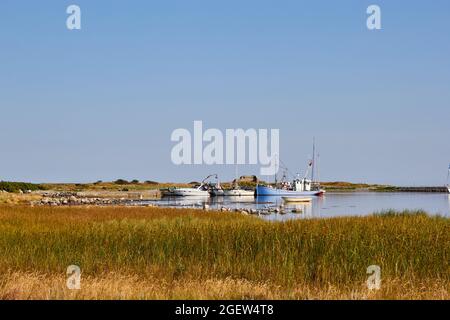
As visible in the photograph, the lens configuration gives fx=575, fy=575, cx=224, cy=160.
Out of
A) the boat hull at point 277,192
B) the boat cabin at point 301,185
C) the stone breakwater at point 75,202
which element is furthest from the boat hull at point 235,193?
the stone breakwater at point 75,202

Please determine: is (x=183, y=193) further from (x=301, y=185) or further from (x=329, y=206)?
(x=329, y=206)

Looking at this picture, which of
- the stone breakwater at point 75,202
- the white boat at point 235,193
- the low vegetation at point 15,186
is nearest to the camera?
the stone breakwater at point 75,202

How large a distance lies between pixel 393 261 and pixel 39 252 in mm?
11646

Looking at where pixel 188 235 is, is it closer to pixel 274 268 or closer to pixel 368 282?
pixel 274 268

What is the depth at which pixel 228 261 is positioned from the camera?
702 inches

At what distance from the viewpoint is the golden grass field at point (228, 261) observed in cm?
1282

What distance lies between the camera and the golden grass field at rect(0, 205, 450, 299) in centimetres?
1282

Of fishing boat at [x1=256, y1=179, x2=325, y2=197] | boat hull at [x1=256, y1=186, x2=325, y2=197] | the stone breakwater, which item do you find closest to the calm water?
boat hull at [x1=256, y1=186, x2=325, y2=197]

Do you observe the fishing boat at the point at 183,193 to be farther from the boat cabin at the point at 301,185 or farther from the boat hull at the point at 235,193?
the boat cabin at the point at 301,185

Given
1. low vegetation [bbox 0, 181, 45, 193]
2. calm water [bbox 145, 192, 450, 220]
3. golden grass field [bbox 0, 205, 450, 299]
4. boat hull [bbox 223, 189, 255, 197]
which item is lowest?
boat hull [bbox 223, 189, 255, 197]

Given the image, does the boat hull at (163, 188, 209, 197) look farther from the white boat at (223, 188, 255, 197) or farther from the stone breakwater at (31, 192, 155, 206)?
the stone breakwater at (31, 192, 155, 206)

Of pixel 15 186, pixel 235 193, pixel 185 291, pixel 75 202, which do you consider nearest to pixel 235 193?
pixel 235 193

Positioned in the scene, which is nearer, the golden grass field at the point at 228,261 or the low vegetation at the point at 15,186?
the golden grass field at the point at 228,261
